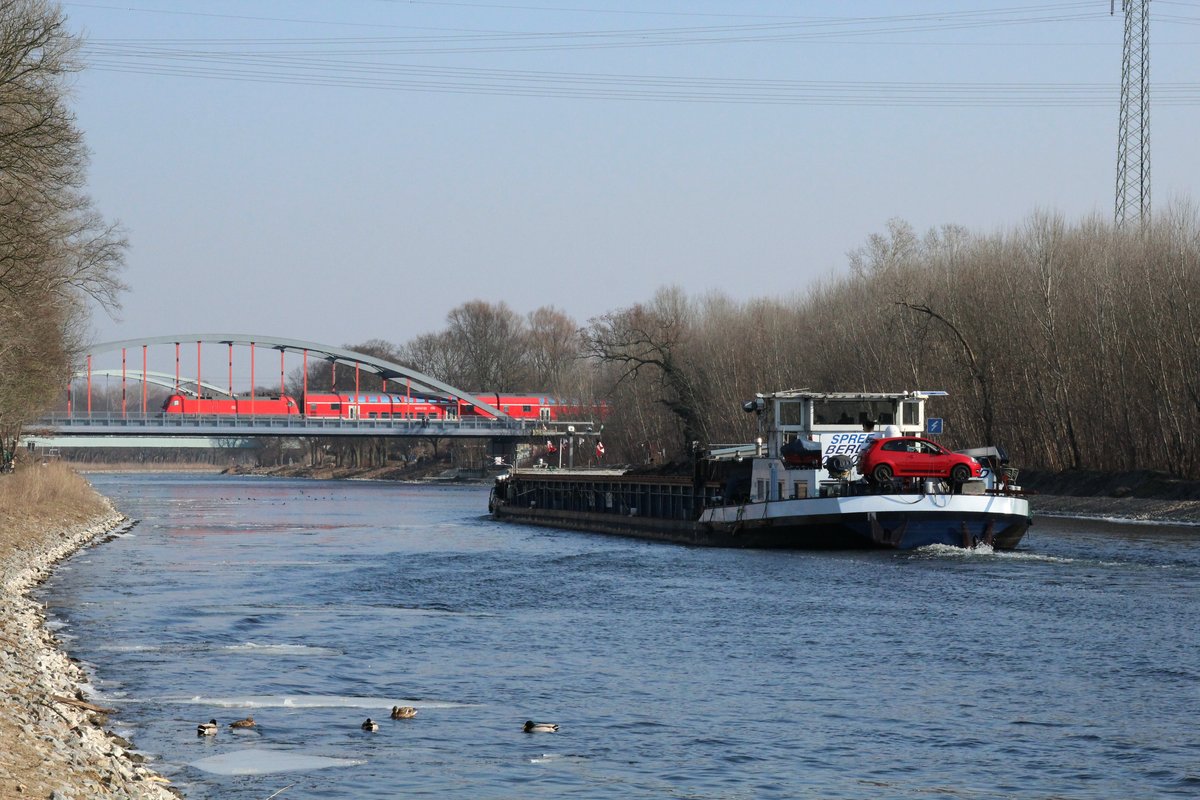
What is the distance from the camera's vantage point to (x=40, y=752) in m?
13.4

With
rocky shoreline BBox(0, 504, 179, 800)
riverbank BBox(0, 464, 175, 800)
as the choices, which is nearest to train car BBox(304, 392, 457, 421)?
riverbank BBox(0, 464, 175, 800)

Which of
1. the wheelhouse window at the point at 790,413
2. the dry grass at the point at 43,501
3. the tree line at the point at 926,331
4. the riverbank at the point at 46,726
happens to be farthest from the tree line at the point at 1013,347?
the riverbank at the point at 46,726

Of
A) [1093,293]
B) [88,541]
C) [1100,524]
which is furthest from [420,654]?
[1093,293]

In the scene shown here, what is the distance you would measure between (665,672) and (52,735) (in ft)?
31.7

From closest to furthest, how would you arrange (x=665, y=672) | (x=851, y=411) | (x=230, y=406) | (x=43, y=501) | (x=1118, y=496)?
(x=665, y=672)
(x=851, y=411)
(x=43, y=501)
(x=1118, y=496)
(x=230, y=406)

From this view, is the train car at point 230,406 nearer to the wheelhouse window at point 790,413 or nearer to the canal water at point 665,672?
the canal water at point 665,672

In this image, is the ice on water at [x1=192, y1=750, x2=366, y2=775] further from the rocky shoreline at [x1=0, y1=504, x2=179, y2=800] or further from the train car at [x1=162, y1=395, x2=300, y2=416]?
the train car at [x1=162, y1=395, x2=300, y2=416]

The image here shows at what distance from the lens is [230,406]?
136125 millimetres

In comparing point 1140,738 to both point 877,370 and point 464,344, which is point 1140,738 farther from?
point 464,344

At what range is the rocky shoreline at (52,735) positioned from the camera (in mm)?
12375

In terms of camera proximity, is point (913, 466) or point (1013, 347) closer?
point (913, 466)

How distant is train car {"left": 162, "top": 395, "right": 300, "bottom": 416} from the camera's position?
5236 inches

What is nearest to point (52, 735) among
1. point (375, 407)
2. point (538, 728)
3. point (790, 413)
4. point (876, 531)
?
point (538, 728)

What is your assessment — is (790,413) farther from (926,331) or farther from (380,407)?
(380,407)
